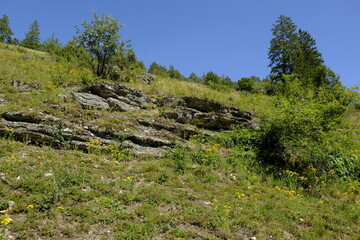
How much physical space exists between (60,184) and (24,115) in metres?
3.88

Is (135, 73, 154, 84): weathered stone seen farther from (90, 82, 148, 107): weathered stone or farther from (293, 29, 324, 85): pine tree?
(293, 29, 324, 85): pine tree

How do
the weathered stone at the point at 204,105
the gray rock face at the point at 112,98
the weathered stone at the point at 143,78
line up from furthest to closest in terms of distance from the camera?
the weathered stone at the point at 143,78 < the weathered stone at the point at 204,105 < the gray rock face at the point at 112,98

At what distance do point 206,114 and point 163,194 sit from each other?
220 inches

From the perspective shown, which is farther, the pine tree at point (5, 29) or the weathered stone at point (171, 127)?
the pine tree at point (5, 29)

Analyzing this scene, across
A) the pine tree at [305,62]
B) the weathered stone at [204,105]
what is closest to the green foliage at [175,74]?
the pine tree at [305,62]

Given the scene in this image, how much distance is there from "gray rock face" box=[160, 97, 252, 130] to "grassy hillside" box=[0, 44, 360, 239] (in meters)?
1.21

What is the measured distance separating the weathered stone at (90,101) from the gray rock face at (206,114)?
104 inches

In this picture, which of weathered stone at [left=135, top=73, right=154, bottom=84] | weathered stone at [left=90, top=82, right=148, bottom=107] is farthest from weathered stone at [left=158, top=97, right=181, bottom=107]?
weathered stone at [left=135, top=73, right=154, bottom=84]

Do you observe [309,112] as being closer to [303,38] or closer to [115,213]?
[115,213]

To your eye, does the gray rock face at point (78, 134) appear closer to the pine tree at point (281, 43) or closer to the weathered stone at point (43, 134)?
the weathered stone at point (43, 134)

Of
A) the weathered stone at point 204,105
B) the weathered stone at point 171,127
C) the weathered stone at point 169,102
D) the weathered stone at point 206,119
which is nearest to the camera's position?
the weathered stone at point 171,127

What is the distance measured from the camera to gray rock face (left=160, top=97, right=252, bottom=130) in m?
10.0

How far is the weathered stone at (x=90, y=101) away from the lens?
9448 mm

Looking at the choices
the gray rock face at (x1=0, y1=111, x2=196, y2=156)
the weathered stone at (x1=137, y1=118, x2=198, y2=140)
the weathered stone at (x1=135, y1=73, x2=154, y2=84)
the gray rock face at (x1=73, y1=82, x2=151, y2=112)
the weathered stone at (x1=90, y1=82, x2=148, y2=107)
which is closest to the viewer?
the gray rock face at (x1=0, y1=111, x2=196, y2=156)
